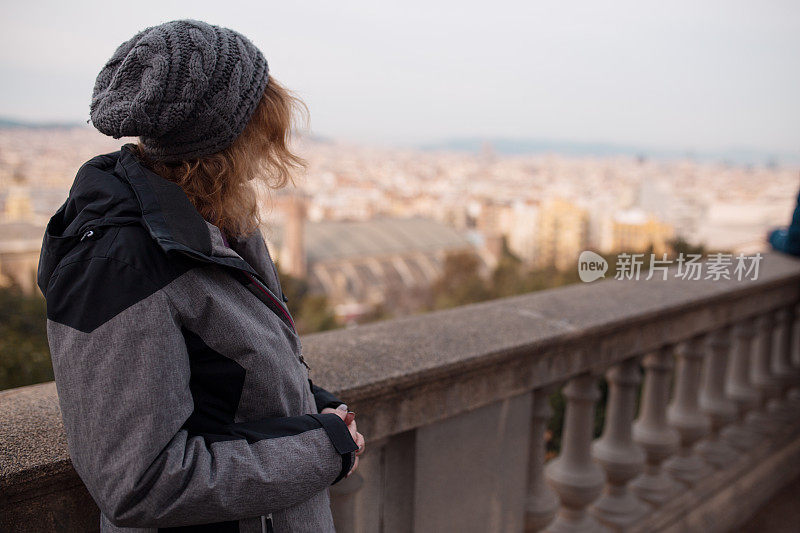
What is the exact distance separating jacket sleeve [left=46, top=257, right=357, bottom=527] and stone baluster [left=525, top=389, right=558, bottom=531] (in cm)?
120

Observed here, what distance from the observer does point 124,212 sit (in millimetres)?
910

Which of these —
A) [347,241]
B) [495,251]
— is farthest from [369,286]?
[495,251]

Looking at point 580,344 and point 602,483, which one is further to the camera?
point 602,483

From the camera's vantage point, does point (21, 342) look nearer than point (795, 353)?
No

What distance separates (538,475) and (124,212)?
1.57m

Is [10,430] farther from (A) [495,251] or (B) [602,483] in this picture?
(A) [495,251]

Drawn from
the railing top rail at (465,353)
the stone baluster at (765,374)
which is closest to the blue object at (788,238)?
the stone baluster at (765,374)

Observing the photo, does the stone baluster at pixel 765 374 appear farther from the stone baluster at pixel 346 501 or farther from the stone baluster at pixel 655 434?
the stone baluster at pixel 346 501

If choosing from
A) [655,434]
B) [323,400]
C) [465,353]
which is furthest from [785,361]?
[323,400]

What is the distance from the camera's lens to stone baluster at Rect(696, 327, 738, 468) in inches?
121

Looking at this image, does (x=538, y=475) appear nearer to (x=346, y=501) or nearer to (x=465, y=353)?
(x=465, y=353)

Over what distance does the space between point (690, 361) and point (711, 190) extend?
9282 mm

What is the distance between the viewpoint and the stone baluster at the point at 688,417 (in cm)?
287

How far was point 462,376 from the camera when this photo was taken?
1687 millimetres
